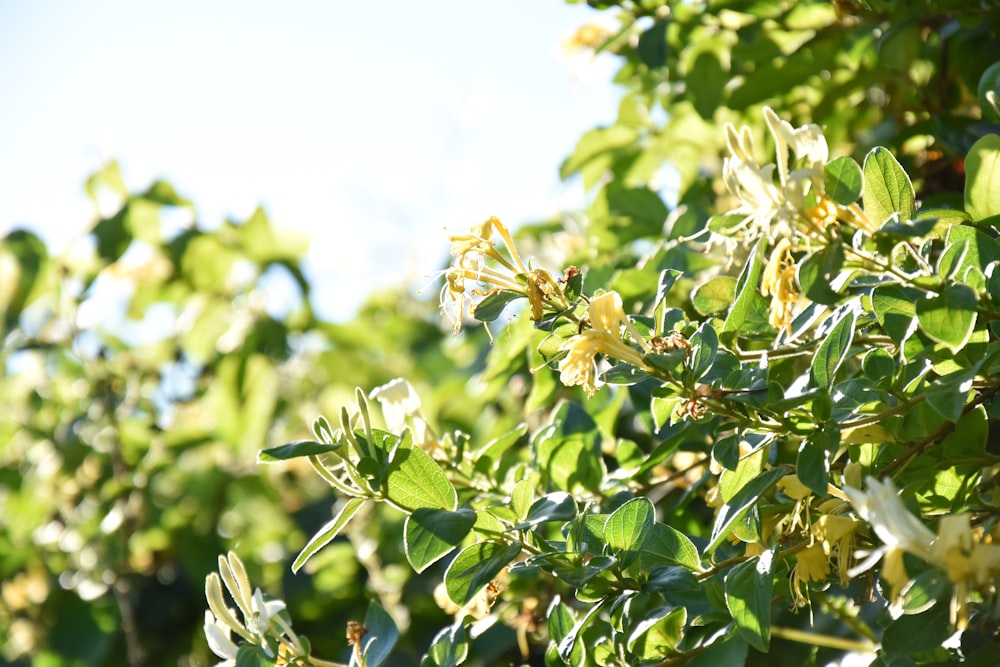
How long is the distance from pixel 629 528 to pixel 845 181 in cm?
25

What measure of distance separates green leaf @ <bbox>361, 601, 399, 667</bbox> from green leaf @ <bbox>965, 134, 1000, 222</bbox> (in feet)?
1.67

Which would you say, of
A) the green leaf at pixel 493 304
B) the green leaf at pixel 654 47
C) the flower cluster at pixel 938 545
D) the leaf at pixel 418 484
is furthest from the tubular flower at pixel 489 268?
the green leaf at pixel 654 47

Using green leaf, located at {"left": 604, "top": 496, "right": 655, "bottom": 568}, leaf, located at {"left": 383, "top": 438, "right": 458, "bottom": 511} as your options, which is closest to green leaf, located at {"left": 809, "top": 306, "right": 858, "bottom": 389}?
green leaf, located at {"left": 604, "top": 496, "right": 655, "bottom": 568}

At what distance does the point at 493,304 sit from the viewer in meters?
0.63

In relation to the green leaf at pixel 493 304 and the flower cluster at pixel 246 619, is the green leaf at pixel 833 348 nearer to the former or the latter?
the green leaf at pixel 493 304

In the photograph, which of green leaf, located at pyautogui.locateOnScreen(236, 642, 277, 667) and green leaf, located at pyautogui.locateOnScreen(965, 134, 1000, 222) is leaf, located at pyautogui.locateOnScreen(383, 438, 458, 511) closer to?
green leaf, located at pyautogui.locateOnScreen(236, 642, 277, 667)

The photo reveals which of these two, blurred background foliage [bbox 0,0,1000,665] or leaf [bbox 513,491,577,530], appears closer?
leaf [bbox 513,491,577,530]

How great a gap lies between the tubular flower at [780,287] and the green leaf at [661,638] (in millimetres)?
212

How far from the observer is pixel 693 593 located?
708 millimetres

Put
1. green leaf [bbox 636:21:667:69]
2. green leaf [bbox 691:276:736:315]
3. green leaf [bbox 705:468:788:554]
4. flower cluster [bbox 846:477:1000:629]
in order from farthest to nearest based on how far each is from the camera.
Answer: green leaf [bbox 636:21:667:69], green leaf [bbox 691:276:736:315], green leaf [bbox 705:468:788:554], flower cluster [bbox 846:477:1000:629]

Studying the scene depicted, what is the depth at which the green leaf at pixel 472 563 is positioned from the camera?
2.10ft

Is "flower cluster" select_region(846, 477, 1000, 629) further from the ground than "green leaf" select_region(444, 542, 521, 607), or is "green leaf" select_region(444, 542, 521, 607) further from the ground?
"flower cluster" select_region(846, 477, 1000, 629)

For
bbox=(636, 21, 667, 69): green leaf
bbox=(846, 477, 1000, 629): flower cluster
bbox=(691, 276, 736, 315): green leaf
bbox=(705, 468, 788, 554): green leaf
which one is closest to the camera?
bbox=(846, 477, 1000, 629): flower cluster

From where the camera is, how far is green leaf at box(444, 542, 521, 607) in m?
0.64
